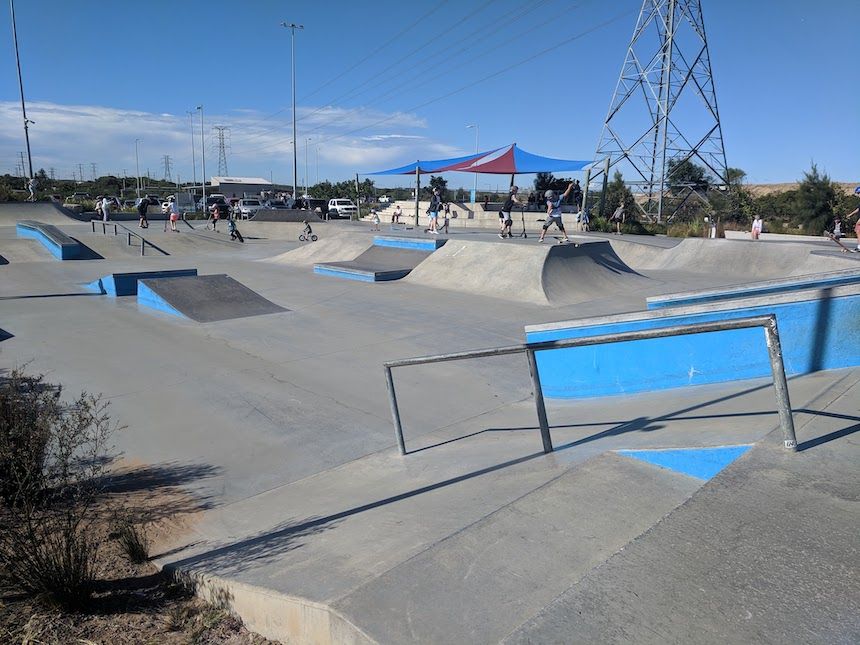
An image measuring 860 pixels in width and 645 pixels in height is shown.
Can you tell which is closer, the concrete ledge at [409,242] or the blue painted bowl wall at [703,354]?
the blue painted bowl wall at [703,354]

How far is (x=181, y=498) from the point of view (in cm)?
459

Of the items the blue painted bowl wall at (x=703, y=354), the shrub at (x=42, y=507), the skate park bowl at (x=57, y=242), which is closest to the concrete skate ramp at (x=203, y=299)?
the blue painted bowl wall at (x=703, y=354)

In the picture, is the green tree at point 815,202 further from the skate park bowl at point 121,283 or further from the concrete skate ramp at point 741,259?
the skate park bowl at point 121,283

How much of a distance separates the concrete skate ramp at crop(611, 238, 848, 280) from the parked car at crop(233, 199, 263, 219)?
28677 mm

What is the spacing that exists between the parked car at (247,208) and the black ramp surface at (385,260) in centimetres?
2257

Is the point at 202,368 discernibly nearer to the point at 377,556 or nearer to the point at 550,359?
the point at 550,359

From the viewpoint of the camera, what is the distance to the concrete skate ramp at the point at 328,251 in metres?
19.4

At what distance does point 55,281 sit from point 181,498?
1340cm

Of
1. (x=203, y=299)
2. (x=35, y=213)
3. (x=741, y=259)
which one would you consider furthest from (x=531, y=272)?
(x=35, y=213)

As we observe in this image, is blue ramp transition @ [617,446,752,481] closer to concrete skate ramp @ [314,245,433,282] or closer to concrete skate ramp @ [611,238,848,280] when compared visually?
concrete skate ramp @ [611,238,848,280]

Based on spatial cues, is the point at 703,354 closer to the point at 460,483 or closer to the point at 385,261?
the point at 460,483

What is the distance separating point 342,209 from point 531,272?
34748 millimetres

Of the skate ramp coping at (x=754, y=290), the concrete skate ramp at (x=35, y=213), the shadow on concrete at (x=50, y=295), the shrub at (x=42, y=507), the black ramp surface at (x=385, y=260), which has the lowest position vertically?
the shadow on concrete at (x=50, y=295)

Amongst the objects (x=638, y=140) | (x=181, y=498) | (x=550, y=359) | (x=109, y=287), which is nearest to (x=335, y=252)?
(x=109, y=287)
